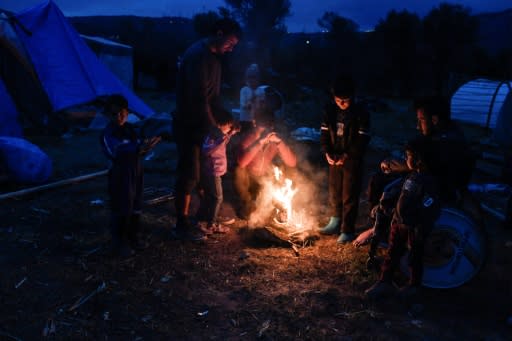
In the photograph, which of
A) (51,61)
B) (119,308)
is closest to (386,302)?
(119,308)

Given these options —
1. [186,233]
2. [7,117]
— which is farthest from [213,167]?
[7,117]

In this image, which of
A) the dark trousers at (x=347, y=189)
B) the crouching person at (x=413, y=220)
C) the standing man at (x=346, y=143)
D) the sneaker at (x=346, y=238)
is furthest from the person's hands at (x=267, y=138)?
the crouching person at (x=413, y=220)

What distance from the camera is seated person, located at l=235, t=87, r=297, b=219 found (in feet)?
19.7

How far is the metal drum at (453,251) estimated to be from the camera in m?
4.15

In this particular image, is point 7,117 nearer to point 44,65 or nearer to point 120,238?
point 44,65

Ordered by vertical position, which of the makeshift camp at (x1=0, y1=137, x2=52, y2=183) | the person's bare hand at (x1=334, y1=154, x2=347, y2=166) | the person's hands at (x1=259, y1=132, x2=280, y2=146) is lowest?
the makeshift camp at (x1=0, y1=137, x2=52, y2=183)

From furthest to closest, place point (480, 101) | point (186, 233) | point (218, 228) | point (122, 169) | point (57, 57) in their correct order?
1. point (480, 101)
2. point (57, 57)
3. point (218, 228)
4. point (186, 233)
5. point (122, 169)

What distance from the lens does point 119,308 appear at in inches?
153

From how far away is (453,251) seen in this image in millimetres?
4250

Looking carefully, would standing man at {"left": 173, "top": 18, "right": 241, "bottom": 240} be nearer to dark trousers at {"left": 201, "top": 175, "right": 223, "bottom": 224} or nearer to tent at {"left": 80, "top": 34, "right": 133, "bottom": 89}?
dark trousers at {"left": 201, "top": 175, "right": 223, "bottom": 224}

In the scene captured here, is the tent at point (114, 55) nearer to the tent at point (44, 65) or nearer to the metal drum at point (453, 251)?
the tent at point (44, 65)

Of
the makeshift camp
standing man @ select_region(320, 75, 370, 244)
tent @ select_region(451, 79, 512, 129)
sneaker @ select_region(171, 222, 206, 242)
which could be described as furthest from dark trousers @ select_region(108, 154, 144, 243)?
tent @ select_region(451, 79, 512, 129)

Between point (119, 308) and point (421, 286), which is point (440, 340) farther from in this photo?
point (119, 308)

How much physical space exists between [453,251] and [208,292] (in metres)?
2.36
